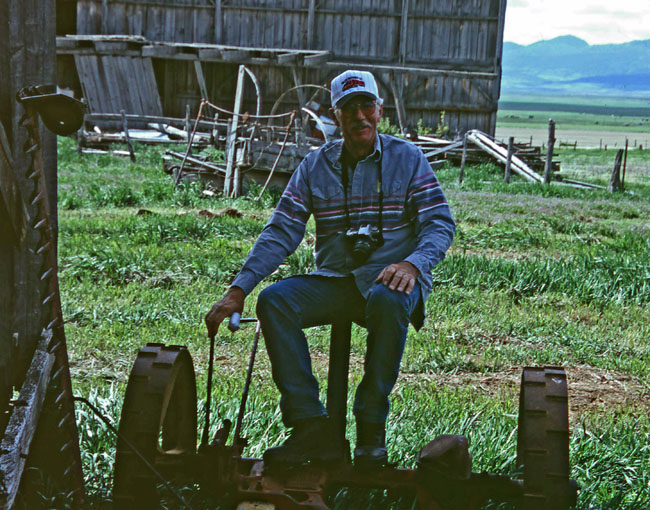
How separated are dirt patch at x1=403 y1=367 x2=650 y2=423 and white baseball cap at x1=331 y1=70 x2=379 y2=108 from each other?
2.39 metres

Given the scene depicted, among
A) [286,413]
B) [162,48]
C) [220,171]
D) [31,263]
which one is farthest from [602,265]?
[162,48]

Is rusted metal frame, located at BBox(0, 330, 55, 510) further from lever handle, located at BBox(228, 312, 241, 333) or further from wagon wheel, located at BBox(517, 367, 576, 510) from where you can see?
wagon wheel, located at BBox(517, 367, 576, 510)

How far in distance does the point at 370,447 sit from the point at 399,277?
0.69 metres

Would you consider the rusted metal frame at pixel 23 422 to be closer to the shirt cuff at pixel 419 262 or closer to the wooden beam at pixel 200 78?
the shirt cuff at pixel 419 262

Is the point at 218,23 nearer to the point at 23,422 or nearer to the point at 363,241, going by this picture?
the point at 363,241

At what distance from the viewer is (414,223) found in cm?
413

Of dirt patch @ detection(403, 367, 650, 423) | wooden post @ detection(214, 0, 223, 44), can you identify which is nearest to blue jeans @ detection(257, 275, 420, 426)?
dirt patch @ detection(403, 367, 650, 423)

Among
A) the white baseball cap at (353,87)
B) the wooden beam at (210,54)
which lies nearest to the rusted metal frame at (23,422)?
the white baseball cap at (353,87)

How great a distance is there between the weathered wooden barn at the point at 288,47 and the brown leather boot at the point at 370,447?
22.0m

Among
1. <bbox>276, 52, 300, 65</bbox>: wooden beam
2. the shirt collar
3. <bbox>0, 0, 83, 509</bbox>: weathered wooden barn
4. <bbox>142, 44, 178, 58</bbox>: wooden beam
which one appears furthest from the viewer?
<bbox>142, 44, 178, 58</bbox>: wooden beam

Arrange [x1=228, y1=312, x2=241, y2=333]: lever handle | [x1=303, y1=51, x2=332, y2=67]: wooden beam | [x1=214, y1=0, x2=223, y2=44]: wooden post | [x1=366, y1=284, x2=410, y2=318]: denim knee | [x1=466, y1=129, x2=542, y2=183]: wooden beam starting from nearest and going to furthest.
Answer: [x1=228, y1=312, x2=241, y2=333]: lever handle, [x1=366, y1=284, x2=410, y2=318]: denim knee, [x1=466, y1=129, x2=542, y2=183]: wooden beam, [x1=303, y1=51, x2=332, y2=67]: wooden beam, [x1=214, y1=0, x2=223, y2=44]: wooden post

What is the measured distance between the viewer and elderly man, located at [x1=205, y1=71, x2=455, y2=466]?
11.9 ft

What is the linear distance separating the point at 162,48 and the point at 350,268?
21659 mm

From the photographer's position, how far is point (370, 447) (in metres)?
3.58
